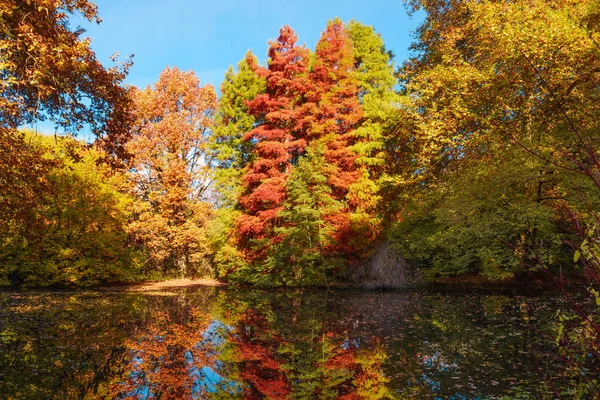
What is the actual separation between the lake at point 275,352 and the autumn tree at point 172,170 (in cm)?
1234

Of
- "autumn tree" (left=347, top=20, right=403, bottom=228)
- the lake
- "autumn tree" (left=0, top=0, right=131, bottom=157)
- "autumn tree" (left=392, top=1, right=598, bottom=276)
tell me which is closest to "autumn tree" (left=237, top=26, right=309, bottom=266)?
"autumn tree" (left=347, top=20, right=403, bottom=228)

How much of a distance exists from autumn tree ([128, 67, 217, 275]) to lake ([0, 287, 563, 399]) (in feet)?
40.5

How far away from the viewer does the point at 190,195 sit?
27359 millimetres

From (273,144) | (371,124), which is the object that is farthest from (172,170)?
(371,124)

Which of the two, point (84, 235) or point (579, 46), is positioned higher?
point (579, 46)

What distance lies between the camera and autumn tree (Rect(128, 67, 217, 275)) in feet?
82.3

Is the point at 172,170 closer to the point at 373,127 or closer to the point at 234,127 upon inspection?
the point at 234,127

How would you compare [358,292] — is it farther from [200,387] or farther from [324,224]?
[200,387]

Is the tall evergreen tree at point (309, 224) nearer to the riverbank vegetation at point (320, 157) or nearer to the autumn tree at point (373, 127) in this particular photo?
the riverbank vegetation at point (320, 157)

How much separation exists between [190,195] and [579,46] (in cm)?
2192

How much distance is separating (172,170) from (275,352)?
65.6 ft

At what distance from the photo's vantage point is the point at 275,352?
287 inches

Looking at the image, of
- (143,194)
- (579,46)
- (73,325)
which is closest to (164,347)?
(73,325)

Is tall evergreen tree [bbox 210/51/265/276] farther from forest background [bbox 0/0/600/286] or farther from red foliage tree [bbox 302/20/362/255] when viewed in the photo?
red foliage tree [bbox 302/20/362/255]
